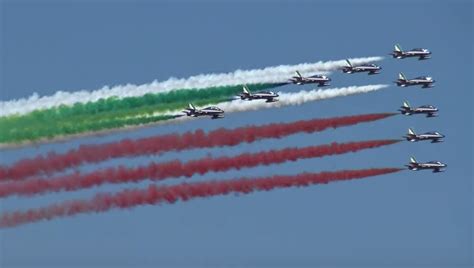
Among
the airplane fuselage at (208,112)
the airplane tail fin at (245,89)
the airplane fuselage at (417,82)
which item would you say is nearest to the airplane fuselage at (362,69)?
the airplane fuselage at (417,82)

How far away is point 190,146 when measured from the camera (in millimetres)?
87500

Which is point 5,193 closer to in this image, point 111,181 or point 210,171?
point 111,181

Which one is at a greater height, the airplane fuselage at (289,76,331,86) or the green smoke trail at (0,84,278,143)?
the airplane fuselage at (289,76,331,86)

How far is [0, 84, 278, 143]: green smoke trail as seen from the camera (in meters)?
84.2

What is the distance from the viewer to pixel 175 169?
87125 mm

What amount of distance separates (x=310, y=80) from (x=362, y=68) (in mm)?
5083

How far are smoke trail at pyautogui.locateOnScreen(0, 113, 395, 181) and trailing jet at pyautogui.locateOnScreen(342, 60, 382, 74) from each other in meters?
6.87

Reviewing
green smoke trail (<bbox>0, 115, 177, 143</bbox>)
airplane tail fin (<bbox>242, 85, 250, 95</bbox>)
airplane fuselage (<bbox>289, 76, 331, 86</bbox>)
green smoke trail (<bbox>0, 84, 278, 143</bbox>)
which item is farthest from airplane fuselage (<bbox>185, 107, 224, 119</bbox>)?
airplane fuselage (<bbox>289, 76, 331, 86</bbox>)

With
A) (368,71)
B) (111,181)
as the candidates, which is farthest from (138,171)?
(368,71)

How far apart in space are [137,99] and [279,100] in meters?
9.78

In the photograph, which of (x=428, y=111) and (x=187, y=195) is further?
(x=428, y=111)

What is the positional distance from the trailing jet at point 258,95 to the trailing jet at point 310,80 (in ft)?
9.15

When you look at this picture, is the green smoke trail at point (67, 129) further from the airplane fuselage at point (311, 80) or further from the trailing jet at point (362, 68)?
the trailing jet at point (362, 68)

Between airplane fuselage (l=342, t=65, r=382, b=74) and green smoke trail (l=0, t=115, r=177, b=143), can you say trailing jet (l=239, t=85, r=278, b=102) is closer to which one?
green smoke trail (l=0, t=115, r=177, b=143)
